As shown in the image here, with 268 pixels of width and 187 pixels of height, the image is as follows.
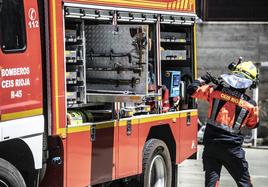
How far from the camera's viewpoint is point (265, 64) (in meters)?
15.5

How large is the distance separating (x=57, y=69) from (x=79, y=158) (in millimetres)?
972

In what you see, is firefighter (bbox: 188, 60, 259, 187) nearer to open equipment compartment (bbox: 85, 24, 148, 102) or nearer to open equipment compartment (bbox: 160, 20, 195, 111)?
open equipment compartment (bbox: 85, 24, 148, 102)

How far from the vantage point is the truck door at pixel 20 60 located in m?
5.38

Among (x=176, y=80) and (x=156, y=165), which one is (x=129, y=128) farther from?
(x=176, y=80)

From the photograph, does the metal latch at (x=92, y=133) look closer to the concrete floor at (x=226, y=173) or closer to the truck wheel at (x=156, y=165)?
the truck wheel at (x=156, y=165)

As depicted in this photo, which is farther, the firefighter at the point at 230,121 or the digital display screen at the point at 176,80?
the digital display screen at the point at 176,80

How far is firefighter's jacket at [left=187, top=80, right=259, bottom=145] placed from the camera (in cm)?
694

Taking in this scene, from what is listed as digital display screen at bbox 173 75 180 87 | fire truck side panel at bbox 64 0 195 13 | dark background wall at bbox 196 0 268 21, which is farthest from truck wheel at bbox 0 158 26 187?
dark background wall at bbox 196 0 268 21

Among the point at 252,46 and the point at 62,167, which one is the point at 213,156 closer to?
the point at 62,167

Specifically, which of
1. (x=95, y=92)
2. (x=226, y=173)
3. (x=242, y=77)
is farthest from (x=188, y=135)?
(x=95, y=92)

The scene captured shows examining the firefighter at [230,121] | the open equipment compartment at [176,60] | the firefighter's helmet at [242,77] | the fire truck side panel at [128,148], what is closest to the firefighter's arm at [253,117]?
the firefighter at [230,121]

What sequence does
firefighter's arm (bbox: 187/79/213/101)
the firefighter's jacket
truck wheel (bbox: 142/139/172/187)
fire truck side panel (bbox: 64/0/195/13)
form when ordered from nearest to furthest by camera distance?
fire truck side panel (bbox: 64/0/195/13) < the firefighter's jacket < firefighter's arm (bbox: 187/79/213/101) < truck wheel (bbox: 142/139/172/187)

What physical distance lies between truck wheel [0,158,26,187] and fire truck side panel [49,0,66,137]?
58 cm

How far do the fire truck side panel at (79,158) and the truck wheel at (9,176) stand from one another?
709 millimetres
